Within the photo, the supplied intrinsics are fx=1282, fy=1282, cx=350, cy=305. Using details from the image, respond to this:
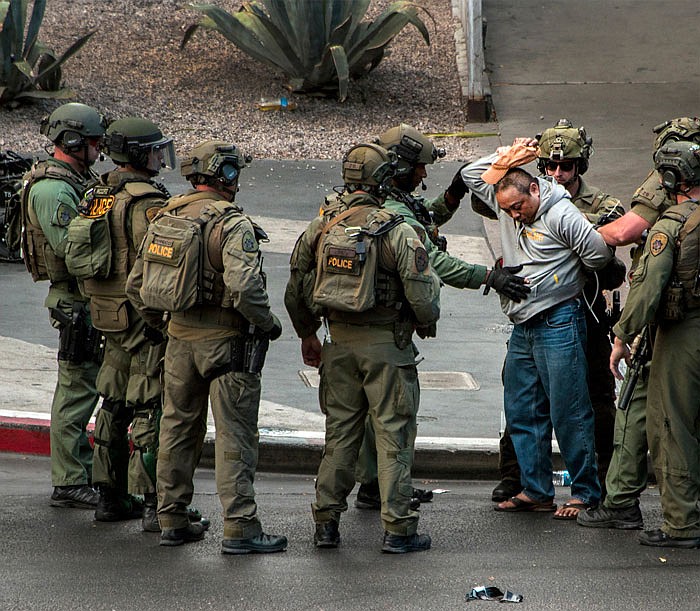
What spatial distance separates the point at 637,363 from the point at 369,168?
1.67 metres

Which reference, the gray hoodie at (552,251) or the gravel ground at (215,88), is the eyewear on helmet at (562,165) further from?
the gravel ground at (215,88)

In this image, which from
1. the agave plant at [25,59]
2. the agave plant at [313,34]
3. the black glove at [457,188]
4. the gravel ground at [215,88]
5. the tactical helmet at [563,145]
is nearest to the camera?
the tactical helmet at [563,145]

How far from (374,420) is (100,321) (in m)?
1.57

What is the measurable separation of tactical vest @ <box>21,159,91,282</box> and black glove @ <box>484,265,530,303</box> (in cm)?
223

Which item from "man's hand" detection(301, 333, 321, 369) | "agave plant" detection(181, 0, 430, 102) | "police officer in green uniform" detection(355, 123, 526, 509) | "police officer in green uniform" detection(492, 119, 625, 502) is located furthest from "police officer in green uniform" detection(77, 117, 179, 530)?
"agave plant" detection(181, 0, 430, 102)

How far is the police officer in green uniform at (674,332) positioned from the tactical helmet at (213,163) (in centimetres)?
198

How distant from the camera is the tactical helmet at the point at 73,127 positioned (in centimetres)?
694

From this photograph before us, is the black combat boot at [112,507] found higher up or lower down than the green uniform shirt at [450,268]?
lower down

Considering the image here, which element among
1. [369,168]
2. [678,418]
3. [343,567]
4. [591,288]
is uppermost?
[369,168]

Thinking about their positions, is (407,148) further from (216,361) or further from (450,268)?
(216,361)

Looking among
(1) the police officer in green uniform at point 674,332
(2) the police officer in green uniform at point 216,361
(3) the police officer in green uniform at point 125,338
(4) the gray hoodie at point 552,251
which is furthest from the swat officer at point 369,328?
(1) the police officer in green uniform at point 674,332

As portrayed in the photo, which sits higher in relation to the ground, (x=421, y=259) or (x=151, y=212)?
(x=151, y=212)

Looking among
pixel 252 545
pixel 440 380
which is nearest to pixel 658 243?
pixel 252 545

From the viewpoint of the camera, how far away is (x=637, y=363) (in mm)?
6422
